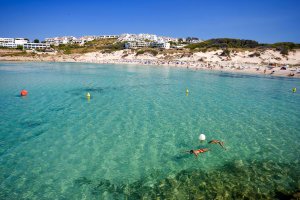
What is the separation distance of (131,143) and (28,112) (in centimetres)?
1213

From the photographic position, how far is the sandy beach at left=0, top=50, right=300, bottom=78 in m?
67.7

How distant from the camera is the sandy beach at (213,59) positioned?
67688 millimetres

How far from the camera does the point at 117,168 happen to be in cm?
1115

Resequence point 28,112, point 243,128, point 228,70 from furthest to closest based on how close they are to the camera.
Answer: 1. point 228,70
2. point 28,112
3. point 243,128

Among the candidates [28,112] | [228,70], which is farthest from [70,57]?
[28,112]

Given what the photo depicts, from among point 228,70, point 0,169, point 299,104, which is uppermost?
point 228,70

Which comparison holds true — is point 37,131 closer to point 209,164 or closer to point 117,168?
point 117,168

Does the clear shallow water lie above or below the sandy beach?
below

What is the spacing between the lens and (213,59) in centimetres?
8988

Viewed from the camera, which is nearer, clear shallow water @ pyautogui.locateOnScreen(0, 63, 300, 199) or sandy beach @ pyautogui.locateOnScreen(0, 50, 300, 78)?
clear shallow water @ pyautogui.locateOnScreen(0, 63, 300, 199)

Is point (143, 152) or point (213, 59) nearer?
point (143, 152)

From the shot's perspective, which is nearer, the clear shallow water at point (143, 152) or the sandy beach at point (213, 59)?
the clear shallow water at point (143, 152)

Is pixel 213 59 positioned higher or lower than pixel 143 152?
higher

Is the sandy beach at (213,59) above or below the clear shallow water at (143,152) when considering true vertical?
above
